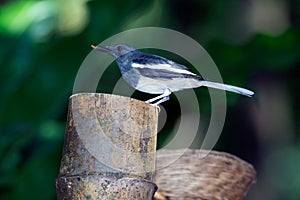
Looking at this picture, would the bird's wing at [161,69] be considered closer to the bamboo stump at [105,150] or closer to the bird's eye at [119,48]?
the bird's eye at [119,48]

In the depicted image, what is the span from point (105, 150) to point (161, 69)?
0.48m

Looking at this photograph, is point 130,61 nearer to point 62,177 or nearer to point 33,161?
point 62,177

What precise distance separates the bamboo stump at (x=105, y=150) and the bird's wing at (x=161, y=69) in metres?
0.38

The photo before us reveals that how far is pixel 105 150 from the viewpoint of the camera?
1.33 meters

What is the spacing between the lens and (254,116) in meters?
4.86

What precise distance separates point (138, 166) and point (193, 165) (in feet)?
1.89

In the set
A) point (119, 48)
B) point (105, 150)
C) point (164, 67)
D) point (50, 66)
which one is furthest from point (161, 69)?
point (50, 66)

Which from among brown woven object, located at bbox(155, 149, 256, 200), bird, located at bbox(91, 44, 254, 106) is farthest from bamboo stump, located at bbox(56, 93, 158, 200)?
brown woven object, located at bbox(155, 149, 256, 200)

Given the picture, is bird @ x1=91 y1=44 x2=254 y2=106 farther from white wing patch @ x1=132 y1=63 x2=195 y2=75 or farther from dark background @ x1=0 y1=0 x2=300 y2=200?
dark background @ x1=0 y1=0 x2=300 y2=200

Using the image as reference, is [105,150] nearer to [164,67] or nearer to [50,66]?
[164,67]

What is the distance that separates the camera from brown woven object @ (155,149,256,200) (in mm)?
1876

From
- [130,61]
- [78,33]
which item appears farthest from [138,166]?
[78,33]

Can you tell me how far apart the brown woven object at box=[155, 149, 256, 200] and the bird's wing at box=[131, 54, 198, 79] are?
0.79 feet

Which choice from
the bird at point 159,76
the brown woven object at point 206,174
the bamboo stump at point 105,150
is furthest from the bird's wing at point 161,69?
the bamboo stump at point 105,150
